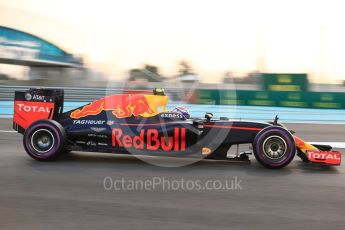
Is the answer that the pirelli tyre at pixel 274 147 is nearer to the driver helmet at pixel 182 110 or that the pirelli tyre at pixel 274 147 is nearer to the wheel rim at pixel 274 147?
the wheel rim at pixel 274 147

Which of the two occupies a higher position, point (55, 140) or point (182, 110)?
point (182, 110)

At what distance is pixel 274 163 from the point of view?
6043mm

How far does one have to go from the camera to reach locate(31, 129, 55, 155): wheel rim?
21.0 feet

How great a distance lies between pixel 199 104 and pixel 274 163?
11.9m

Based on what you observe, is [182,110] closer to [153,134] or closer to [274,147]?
[153,134]

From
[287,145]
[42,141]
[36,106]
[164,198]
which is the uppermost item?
[36,106]

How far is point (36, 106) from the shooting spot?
6.72 m

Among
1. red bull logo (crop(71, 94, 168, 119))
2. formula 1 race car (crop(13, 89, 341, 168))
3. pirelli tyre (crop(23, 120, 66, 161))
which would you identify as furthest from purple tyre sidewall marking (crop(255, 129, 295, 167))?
pirelli tyre (crop(23, 120, 66, 161))

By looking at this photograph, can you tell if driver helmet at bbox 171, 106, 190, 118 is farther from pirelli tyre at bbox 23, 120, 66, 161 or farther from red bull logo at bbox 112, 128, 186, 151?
pirelli tyre at bbox 23, 120, 66, 161

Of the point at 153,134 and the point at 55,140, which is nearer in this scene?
the point at 153,134

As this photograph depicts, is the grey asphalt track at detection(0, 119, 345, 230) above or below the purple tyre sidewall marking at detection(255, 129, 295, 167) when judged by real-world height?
below

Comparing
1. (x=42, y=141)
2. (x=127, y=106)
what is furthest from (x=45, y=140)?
(x=127, y=106)

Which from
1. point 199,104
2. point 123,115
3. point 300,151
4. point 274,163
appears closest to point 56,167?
point 123,115

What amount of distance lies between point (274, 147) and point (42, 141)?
10.9 feet
